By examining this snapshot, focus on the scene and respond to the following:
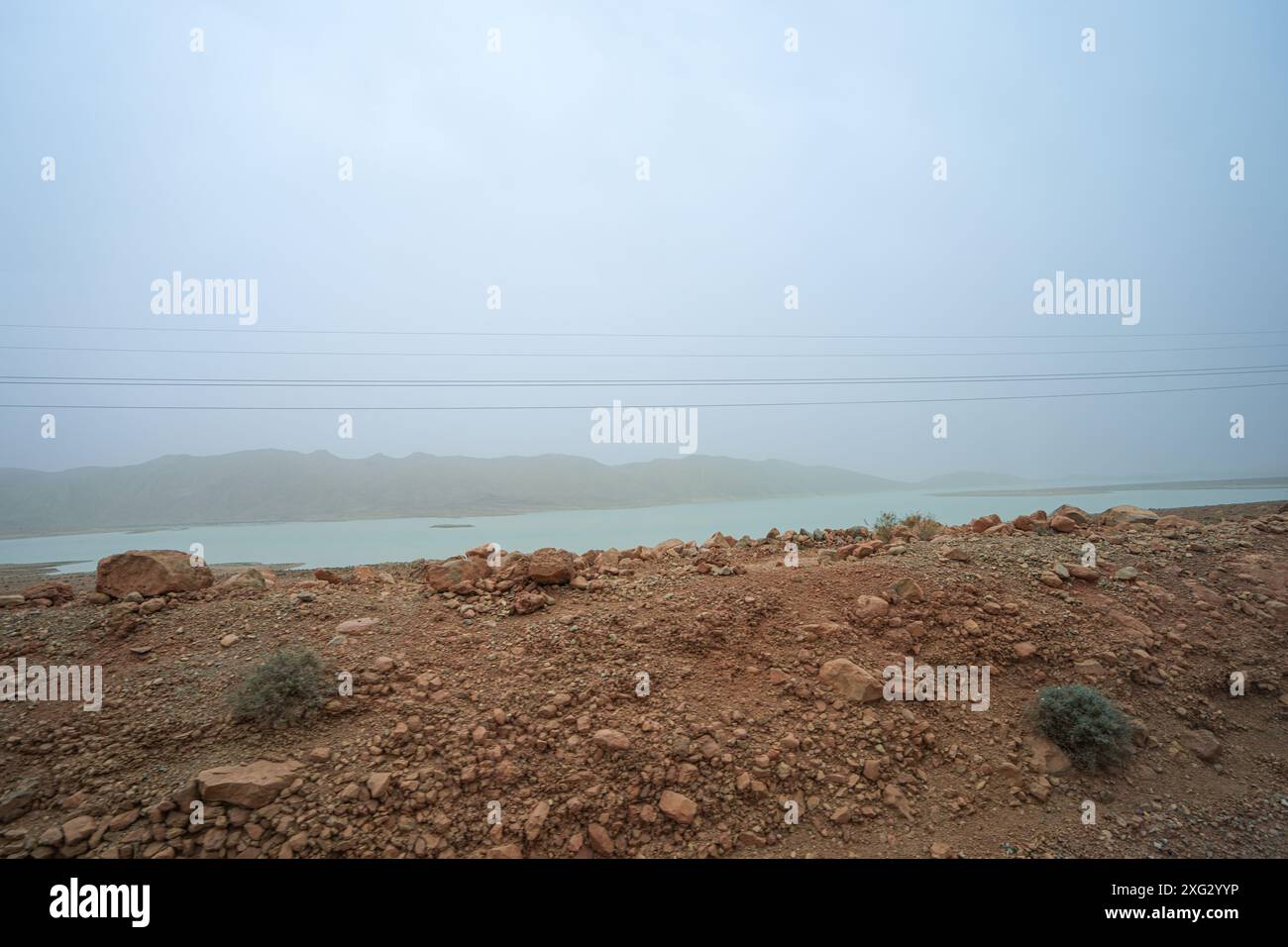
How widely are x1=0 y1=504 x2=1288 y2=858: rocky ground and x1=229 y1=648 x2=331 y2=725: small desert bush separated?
15 cm

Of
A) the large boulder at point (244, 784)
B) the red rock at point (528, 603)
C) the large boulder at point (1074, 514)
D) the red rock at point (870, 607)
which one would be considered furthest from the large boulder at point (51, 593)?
the large boulder at point (1074, 514)

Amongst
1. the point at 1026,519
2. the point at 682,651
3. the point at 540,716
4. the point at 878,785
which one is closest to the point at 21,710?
the point at 540,716

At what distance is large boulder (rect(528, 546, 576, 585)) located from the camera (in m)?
7.21

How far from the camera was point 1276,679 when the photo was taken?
5.77 metres

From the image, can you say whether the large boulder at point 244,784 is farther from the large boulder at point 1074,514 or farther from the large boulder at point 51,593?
the large boulder at point 1074,514

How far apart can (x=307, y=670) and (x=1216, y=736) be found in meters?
8.39

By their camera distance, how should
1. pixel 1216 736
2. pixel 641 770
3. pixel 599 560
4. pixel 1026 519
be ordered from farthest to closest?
pixel 1026 519 < pixel 599 560 < pixel 1216 736 < pixel 641 770

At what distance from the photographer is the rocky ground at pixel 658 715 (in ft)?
13.6

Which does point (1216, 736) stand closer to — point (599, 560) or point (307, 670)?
point (599, 560)

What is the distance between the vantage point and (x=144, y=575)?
678 cm

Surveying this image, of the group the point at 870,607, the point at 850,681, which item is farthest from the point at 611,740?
the point at 870,607

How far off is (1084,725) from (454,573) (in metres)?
6.79

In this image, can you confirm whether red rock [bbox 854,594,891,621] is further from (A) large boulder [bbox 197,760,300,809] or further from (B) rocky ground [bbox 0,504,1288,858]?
(A) large boulder [bbox 197,760,300,809]

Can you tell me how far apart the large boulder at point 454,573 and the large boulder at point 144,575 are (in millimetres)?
2843
